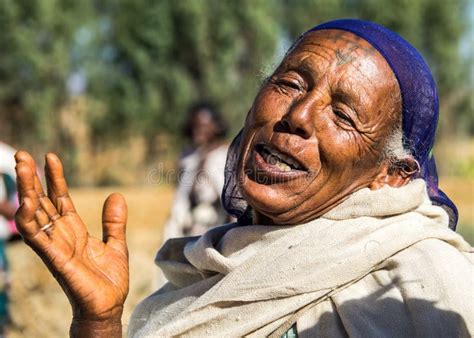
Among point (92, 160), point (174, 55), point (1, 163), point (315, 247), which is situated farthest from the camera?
point (92, 160)

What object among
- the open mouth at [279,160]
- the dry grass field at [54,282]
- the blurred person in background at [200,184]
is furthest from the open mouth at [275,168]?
the blurred person in background at [200,184]

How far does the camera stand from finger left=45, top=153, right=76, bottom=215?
2.07 meters

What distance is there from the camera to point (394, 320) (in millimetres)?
1953

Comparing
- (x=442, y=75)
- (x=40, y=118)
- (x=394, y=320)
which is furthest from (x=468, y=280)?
(x=442, y=75)

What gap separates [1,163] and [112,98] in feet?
64.0

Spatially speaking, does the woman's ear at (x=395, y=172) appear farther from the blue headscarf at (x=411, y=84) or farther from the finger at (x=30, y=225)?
the finger at (x=30, y=225)

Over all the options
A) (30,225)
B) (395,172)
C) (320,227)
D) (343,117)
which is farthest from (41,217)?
(395,172)

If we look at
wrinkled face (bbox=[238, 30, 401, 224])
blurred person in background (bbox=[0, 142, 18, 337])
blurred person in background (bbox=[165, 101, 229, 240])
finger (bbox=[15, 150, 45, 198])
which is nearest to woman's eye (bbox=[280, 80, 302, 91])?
wrinkled face (bbox=[238, 30, 401, 224])

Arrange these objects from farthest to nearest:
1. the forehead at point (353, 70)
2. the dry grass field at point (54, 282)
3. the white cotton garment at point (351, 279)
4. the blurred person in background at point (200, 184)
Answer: the dry grass field at point (54, 282) < the blurred person in background at point (200, 184) < the forehead at point (353, 70) < the white cotton garment at point (351, 279)

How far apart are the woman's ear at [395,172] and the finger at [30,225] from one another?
918mm

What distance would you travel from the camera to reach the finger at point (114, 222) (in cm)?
215

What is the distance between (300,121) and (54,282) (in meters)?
7.42

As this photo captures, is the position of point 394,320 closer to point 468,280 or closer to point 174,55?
point 468,280

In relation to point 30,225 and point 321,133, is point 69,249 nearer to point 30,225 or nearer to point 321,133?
point 30,225
